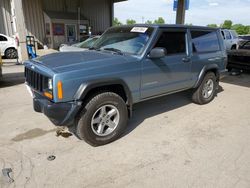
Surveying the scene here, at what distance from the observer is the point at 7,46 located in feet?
42.1

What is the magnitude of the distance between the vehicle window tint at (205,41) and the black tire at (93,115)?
7.73 ft

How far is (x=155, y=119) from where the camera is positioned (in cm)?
451

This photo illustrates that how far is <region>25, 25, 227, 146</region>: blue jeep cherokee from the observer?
118 inches

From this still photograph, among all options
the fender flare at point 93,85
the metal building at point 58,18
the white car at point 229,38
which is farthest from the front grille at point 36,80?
the metal building at point 58,18

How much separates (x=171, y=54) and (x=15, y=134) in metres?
3.22

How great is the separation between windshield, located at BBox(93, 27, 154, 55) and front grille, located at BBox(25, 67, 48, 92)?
1384 mm

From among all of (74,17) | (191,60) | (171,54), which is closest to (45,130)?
(171,54)

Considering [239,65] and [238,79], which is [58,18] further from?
[238,79]

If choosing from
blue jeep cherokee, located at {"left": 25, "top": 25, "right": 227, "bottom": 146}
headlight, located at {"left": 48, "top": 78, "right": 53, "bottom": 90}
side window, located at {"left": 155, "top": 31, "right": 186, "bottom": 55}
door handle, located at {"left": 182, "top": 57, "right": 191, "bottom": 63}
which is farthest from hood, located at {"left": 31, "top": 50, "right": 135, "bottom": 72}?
door handle, located at {"left": 182, "top": 57, "right": 191, "bottom": 63}

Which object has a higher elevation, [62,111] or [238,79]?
[62,111]

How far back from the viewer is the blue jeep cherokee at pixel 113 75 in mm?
3000

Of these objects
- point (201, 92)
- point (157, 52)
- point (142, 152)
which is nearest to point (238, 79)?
point (201, 92)

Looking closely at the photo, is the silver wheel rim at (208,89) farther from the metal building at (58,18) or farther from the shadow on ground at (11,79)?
the metal building at (58,18)

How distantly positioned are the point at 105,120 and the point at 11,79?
5898 millimetres
